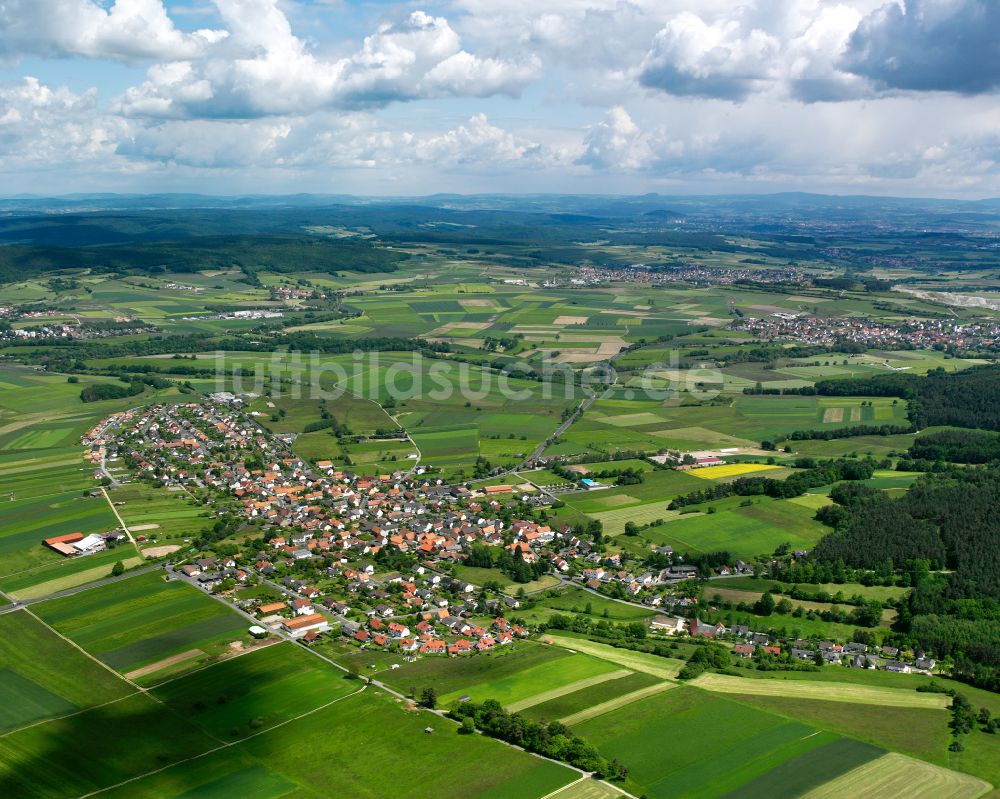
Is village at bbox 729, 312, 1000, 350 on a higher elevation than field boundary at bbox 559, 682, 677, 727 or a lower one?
higher

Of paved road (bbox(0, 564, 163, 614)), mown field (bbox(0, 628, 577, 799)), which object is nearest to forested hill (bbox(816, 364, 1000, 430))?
mown field (bbox(0, 628, 577, 799))

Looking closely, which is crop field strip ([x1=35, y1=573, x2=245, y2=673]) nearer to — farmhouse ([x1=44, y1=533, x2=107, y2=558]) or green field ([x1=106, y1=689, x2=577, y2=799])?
farmhouse ([x1=44, y1=533, x2=107, y2=558])

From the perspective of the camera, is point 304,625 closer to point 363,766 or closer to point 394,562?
point 394,562

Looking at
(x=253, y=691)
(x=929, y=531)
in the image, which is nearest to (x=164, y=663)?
(x=253, y=691)

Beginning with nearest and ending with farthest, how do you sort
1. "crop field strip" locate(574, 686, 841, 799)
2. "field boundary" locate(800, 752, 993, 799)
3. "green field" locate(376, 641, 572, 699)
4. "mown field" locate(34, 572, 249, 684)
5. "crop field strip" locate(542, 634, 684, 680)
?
"field boundary" locate(800, 752, 993, 799), "crop field strip" locate(574, 686, 841, 799), "green field" locate(376, 641, 572, 699), "crop field strip" locate(542, 634, 684, 680), "mown field" locate(34, 572, 249, 684)

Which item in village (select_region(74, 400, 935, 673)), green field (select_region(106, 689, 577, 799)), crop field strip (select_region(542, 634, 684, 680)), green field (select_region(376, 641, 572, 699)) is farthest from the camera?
village (select_region(74, 400, 935, 673))
